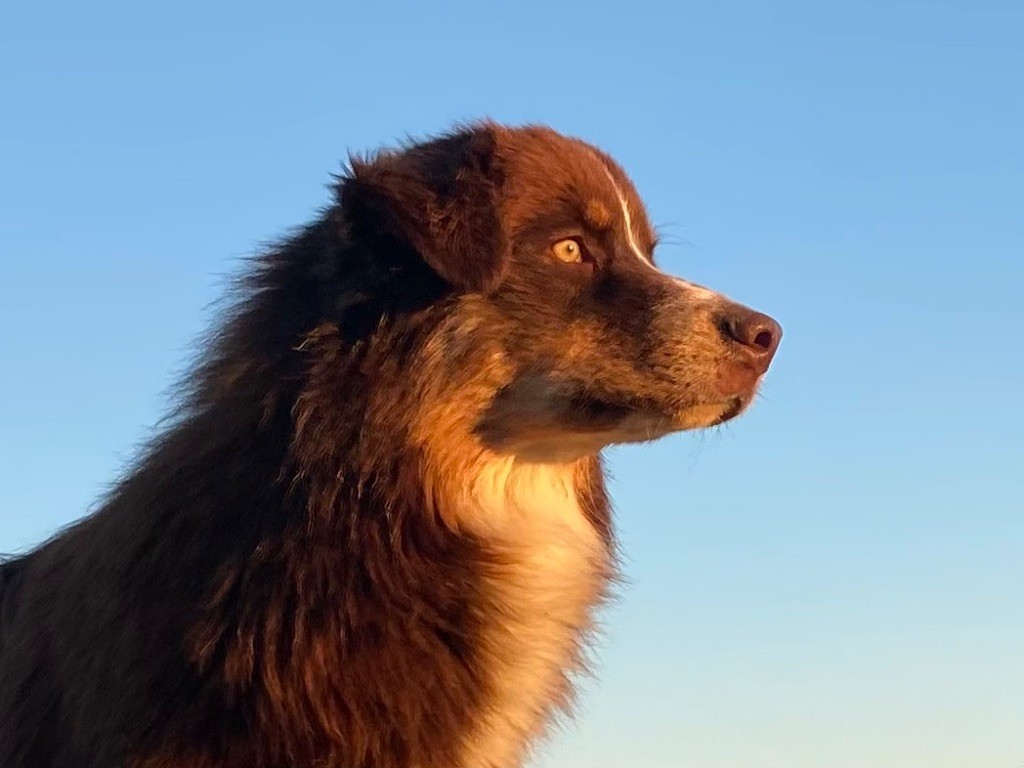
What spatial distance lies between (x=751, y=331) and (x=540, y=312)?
0.99m

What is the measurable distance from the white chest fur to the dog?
13 mm

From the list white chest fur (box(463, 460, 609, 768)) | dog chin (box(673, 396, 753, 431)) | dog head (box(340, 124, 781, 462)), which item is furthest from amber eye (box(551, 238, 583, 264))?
white chest fur (box(463, 460, 609, 768))

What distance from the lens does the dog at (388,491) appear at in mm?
5094

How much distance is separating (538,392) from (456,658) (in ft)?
4.09

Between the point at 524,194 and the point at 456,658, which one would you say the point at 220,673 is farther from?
the point at 524,194

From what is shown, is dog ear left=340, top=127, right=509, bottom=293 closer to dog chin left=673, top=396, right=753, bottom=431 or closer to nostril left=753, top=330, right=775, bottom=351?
dog chin left=673, top=396, right=753, bottom=431

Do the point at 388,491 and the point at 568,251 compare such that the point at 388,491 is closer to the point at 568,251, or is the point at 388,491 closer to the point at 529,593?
the point at 529,593

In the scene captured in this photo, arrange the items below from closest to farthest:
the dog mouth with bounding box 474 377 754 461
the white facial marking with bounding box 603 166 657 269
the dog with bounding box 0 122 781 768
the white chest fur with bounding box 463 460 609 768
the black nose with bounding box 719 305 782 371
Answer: the dog with bounding box 0 122 781 768 < the white chest fur with bounding box 463 460 609 768 < the dog mouth with bounding box 474 377 754 461 < the black nose with bounding box 719 305 782 371 < the white facial marking with bounding box 603 166 657 269

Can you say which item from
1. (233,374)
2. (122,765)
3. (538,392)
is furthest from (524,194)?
(122,765)

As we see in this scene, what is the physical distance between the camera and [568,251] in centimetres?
618

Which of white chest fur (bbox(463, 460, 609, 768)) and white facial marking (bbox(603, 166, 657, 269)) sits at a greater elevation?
white facial marking (bbox(603, 166, 657, 269))

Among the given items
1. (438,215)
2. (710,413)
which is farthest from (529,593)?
(438,215)

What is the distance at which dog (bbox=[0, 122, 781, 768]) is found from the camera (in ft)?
16.7

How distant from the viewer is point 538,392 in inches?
231
